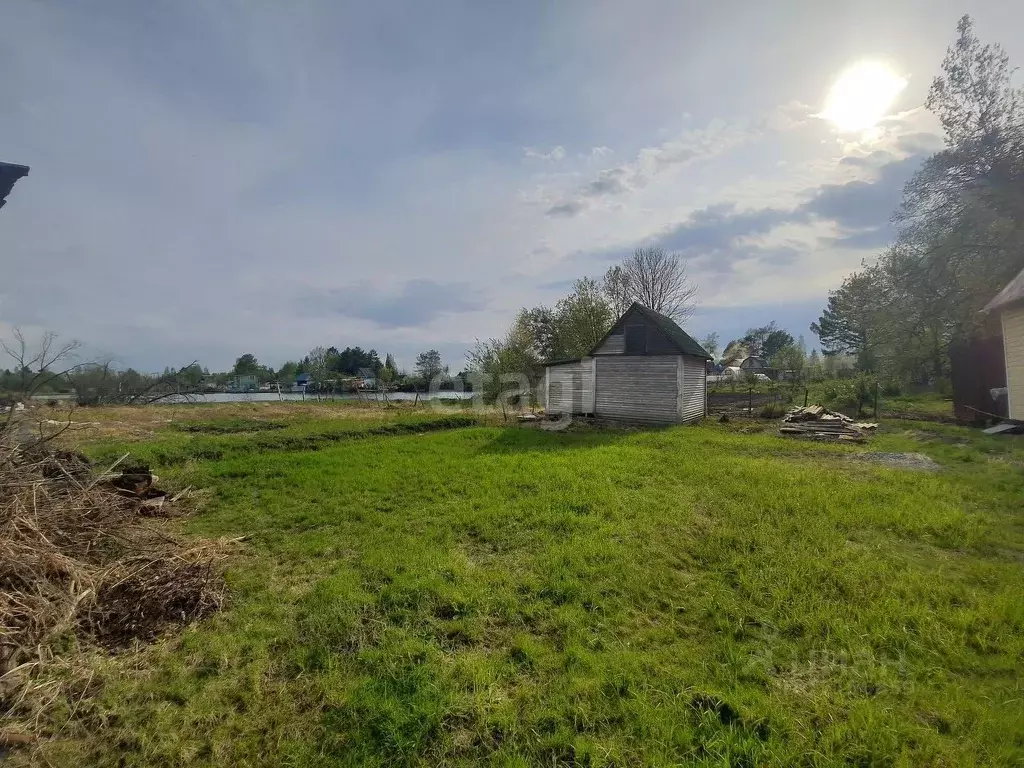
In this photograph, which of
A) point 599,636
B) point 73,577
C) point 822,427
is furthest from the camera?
point 822,427

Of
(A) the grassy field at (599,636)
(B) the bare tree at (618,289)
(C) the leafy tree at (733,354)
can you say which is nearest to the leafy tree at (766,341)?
(C) the leafy tree at (733,354)

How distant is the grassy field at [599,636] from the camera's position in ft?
7.06

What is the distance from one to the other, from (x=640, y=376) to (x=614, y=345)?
1.48 m

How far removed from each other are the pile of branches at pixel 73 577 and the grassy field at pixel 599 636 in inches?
13.5

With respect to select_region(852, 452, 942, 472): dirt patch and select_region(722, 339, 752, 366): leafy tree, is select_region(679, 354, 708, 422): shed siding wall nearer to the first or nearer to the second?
select_region(852, 452, 942, 472): dirt patch

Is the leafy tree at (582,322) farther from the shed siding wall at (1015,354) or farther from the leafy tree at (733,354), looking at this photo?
the leafy tree at (733,354)

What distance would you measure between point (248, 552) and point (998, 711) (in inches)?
238

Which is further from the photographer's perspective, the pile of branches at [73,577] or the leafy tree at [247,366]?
the leafy tree at [247,366]

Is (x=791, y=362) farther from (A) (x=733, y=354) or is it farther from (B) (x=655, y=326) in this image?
(B) (x=655, y=326)

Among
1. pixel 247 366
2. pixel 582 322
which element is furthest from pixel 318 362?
pixel 582 322

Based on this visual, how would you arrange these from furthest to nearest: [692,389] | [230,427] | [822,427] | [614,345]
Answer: [692,389] < [614,345] < [230,427] < [822,427]

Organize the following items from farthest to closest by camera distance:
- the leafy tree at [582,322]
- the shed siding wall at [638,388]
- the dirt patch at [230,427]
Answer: the leafy tree at [582,322]
the shed siding wall at [638,388]
the dirt patch at [230,427]

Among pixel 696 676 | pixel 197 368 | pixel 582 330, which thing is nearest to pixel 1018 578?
pixel 696 676

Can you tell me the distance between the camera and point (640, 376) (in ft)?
48.8
